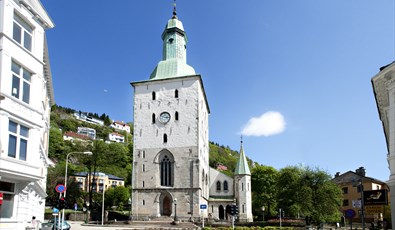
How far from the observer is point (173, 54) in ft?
209

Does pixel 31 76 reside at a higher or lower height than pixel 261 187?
higher

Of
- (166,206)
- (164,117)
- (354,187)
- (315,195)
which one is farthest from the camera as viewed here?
(354,187)

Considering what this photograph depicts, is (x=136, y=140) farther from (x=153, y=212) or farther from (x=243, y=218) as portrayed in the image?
(x=243, y=218)

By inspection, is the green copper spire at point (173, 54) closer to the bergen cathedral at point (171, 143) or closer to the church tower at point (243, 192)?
the bergen cathedral at point (171, 143)

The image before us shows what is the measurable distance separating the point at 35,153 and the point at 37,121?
1.47 m

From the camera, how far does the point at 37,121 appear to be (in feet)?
59.1

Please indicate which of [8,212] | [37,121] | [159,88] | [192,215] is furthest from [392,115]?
[159,88]

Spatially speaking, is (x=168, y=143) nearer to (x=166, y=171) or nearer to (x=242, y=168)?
(x=166, y=171)

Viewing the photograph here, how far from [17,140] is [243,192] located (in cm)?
5300

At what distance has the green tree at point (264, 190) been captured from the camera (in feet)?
269

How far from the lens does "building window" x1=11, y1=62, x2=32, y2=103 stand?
16.8 m

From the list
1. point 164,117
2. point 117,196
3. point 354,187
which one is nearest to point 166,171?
point 164,117

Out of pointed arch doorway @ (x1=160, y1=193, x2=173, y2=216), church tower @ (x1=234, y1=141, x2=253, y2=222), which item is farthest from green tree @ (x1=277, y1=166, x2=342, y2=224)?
pointed arch doorway @ (x1=160, y1=193, x2=173, y2=216)

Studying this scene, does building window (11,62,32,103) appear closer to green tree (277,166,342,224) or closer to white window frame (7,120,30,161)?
white window frame (7,120,30,161)
